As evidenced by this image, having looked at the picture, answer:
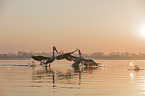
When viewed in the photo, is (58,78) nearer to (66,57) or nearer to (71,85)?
(71,85)

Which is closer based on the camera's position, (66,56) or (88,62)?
(66,56)

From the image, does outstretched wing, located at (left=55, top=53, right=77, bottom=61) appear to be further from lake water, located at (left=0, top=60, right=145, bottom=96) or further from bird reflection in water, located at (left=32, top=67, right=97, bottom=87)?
lake water, located at (left=0, top=60, right=145, bottom=96)

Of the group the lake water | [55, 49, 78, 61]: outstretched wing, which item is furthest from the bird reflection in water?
[55, 49, 78, 61]: outstretched wing

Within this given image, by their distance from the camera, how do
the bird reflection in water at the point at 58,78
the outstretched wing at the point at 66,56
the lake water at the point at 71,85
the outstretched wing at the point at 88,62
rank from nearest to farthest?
1. the lake water at the point at 71,85
2. the bird reflection in water at the point at 58,78
3. the outstretched wing at the point at 66,56
4. the outstretched wing at the point at 88,62

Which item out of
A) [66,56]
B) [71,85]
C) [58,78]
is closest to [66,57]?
[66,56]

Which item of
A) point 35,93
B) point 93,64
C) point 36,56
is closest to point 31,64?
point 36,56

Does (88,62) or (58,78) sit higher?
(88,62)

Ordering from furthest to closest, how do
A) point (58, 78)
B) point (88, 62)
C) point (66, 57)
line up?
point (88, 62) < point (66, 57) < point (58, 78)

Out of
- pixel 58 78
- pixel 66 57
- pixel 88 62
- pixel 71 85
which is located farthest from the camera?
pixel 88 62

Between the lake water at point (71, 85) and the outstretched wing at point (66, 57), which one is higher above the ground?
the outstretched wing at point (66, 57)

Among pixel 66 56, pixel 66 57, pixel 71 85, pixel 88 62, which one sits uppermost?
pixel 66 56

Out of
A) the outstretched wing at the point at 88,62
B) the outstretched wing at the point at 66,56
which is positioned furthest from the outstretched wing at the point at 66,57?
the outstretched wing at the point at 88,62

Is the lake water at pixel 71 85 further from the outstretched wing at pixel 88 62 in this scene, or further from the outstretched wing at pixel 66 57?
the outstretched wing at pixel 88 62

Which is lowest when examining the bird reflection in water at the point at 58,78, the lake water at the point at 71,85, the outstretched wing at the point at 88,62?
the lake water at the point at 71,85
